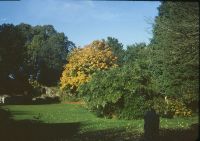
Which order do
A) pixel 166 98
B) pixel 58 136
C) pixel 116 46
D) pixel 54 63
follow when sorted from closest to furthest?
pixel 58 136, pixel 166 98, pixel 54 63, pixel 116 46

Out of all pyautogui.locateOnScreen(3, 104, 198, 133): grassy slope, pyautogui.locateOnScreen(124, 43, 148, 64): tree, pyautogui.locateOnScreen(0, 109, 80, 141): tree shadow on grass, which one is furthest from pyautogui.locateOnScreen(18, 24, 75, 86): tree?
pyautogui.locateOnScreen(0, 109, 80, 141): tree shadow on grass

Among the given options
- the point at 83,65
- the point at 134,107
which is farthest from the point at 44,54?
the point at 134,107

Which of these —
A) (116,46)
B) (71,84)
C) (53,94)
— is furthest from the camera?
(116,46)

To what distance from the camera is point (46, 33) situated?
94500mm

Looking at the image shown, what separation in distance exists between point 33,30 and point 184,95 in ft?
226

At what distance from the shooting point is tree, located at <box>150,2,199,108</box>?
1809 cm

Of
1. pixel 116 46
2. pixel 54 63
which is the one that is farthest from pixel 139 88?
pixel 116 46

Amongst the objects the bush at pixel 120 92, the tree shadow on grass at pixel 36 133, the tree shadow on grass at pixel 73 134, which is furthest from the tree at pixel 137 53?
the tree shadow on grass at pixel 73 134

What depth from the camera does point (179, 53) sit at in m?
20.1

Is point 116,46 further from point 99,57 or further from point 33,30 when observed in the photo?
point 99,57

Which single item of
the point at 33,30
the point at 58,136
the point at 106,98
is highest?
the point at 33,30

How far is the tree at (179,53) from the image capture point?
1809cm

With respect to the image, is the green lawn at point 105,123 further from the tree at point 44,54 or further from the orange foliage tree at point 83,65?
the tree at point 44,54

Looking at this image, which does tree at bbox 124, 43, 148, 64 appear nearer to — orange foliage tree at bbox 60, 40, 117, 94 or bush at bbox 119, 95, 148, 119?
orange foliage tree at bbox 60, 40, 117, 94
